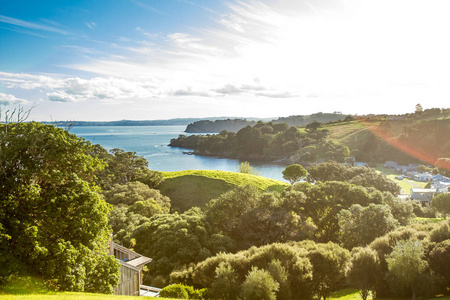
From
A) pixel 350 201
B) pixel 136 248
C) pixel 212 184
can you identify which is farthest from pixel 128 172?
pixel 350 201

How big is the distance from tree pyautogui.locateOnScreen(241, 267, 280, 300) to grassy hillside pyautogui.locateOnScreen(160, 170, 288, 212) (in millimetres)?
29197

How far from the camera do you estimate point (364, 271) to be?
1842cm

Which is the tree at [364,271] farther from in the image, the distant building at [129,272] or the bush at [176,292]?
the distant building at [129,272]

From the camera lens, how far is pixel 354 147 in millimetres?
130500

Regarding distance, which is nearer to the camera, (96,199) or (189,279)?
(96,199)

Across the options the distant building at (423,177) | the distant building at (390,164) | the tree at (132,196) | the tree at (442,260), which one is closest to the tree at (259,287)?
the tree at (442,260)

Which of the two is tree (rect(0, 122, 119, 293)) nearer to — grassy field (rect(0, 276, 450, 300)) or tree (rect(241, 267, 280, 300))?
grassy field (rect(0, 276, 450, 300))

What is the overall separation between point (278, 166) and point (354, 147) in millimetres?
41407

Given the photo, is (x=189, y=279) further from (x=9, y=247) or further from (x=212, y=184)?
(x=212, y=184)

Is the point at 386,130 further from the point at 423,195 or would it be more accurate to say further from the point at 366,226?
the point at 366,226

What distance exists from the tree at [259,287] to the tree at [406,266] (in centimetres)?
783

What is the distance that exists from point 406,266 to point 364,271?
2.39m

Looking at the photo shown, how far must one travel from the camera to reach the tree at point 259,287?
616 inches

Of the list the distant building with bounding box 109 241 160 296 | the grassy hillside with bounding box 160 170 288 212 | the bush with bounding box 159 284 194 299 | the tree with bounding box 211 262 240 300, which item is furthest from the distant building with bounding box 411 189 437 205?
the distant building with bounding box 109 241 160 296
